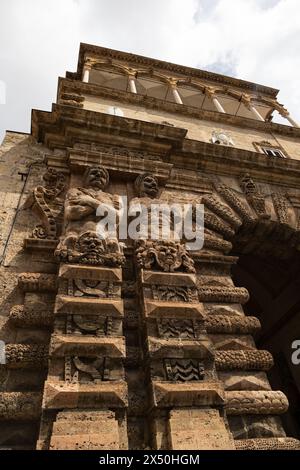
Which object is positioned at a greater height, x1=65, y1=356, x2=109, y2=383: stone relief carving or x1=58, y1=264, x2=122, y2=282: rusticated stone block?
x1=58, y1=264, x2=122, y2=282: rusticated stone block

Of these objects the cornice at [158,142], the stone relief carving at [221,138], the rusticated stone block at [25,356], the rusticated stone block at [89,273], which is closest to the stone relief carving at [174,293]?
the rusticated stone block at [89,273]

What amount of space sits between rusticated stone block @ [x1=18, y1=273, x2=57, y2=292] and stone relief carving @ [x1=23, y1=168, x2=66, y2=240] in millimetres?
764

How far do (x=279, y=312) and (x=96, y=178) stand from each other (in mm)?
7099

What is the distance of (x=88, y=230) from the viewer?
14.7 ft

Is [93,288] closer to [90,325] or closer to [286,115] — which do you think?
Result: [90,325]

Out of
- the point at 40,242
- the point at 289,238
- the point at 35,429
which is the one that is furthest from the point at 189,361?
the point at 289,238

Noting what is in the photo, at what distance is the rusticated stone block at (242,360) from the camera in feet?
12.9

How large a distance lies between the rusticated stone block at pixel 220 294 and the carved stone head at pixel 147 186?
1.92 m

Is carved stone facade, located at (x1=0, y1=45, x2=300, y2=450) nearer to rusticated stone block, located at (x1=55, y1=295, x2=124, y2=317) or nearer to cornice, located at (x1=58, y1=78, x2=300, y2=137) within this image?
rusticated stone block, located at (x1=55, y1=295, x2=124, y2=317)

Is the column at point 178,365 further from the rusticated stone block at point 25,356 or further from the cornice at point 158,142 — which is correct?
the cornice at point 158,142

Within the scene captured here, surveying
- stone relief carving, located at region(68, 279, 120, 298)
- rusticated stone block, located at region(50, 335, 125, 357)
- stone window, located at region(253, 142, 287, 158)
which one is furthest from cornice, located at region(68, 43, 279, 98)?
rusticated stone block, located at region(50, 335, 125, 357)

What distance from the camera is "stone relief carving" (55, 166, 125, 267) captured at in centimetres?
417

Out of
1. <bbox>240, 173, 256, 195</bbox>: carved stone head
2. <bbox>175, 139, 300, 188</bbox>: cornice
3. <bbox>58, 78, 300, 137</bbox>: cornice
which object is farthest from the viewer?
<bbox>58, 78, 300, 137</bbox>: cornice
